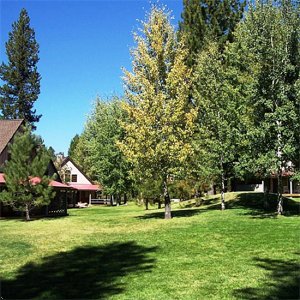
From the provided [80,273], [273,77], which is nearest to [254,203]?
[273,77]

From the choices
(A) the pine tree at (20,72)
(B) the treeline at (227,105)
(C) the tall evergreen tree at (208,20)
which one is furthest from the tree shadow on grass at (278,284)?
(A) the pine tree at (20,72)

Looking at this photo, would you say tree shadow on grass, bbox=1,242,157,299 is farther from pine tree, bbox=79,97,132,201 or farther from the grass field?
pine tree, bbox=79,97,132,201

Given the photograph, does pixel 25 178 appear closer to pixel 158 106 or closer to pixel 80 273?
pixel 158 106

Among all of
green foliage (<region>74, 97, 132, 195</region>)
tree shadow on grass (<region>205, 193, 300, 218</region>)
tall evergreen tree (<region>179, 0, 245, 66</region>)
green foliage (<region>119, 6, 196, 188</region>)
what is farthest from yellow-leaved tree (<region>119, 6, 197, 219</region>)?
green foliage (<region>74, 97, 132, 195</region>)

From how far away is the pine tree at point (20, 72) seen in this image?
54.3 m

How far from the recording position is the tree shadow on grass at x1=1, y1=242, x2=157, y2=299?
7914 millimetres

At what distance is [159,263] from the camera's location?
1018cm

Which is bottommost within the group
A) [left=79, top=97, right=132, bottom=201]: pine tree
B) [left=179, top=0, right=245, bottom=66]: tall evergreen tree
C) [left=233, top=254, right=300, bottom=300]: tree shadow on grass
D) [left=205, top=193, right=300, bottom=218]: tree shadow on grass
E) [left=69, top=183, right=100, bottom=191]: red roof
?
[left=233, top=254, right=300, bottom=300]: tree shadow on grass

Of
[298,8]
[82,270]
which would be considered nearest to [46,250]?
[82,270]

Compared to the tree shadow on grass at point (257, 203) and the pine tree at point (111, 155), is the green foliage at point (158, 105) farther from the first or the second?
the pine tree at point (111, 155)

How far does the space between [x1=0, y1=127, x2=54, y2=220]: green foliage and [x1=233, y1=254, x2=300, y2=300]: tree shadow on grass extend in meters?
18.7

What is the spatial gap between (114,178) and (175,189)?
15201mm

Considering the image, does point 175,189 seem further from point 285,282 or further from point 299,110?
point 285,282

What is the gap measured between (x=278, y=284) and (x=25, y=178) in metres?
20.4
